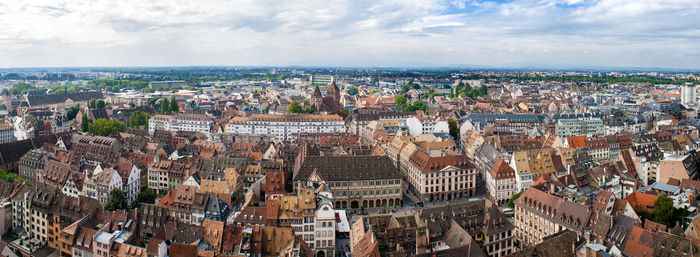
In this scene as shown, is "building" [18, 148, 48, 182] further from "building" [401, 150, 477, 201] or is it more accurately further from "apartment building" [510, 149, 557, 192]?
"apartment building" [510, 149, 557, 192]

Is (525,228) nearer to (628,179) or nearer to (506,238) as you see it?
(506,238)

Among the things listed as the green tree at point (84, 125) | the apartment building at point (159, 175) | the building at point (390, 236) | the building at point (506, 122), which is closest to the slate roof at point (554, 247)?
the building at point (390, 236)

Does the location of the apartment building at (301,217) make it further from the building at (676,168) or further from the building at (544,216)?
the building at (676,168)

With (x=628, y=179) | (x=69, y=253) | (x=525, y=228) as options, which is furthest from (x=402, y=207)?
(x=69, y=253)

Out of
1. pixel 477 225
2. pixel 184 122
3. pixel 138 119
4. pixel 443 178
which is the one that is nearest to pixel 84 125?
pixel 138 119

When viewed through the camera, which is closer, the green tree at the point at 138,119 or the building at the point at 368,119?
the building at the point at 368,119

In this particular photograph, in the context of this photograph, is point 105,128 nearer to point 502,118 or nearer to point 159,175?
point 159,175

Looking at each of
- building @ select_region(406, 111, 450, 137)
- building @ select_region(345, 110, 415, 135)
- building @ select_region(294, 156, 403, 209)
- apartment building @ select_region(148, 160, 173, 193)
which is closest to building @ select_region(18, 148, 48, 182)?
apartment building @ select_region(148, 160, 173, 193)
